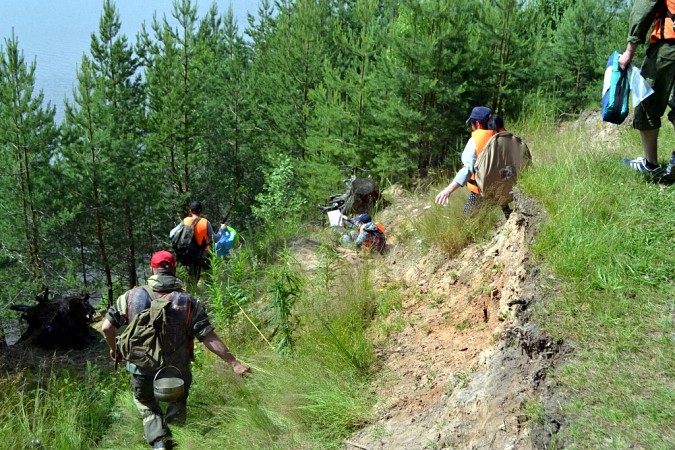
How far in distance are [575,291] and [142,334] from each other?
9.54 ft

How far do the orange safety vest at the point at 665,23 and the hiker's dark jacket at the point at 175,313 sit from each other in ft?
12.6

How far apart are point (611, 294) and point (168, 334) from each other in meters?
2.96

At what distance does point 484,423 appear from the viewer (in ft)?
11.2

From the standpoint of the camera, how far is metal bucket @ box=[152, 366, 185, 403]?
4.45 metres

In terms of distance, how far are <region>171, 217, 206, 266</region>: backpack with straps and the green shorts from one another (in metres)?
6.03

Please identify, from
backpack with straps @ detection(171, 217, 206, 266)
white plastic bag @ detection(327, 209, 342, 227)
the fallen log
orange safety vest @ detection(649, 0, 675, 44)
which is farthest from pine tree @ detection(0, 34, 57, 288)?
orange safety vest @ detection(649, 0, 675, 44)

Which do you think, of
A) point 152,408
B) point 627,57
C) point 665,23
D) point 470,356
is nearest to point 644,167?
point 627,57

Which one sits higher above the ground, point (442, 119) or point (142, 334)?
point (442, 119)

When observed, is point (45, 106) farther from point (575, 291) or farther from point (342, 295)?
point (575, 291)

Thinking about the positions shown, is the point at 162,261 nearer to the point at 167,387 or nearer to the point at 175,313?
the point at 175,313

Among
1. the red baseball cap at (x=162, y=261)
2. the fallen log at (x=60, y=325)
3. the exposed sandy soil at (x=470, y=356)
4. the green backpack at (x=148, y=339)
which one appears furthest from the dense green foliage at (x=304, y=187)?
the fallen log at (x=60, y=325)

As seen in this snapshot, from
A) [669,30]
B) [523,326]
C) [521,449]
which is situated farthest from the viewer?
[669,30]

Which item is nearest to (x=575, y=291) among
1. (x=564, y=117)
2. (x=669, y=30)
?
(x=669, y=30)

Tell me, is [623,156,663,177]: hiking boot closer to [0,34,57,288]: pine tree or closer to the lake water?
[0,34,57,288]: pine tree
